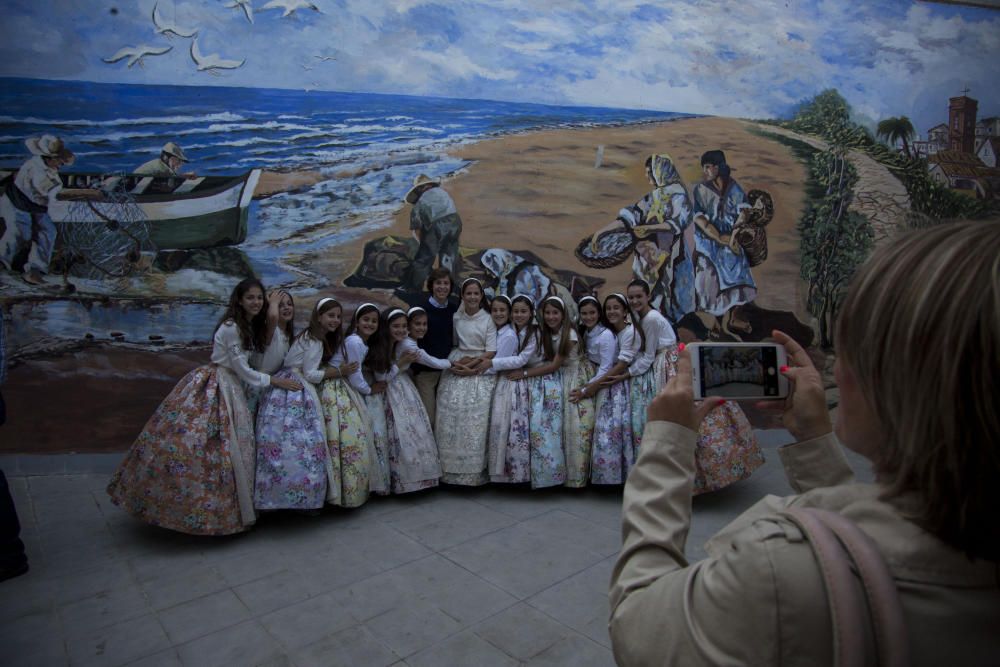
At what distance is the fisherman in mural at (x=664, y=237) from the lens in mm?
6992

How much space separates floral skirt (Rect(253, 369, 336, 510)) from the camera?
408cm

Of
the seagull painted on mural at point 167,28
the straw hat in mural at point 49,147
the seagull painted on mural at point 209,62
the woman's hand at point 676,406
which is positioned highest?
the seagull painted on mural at point 167,28

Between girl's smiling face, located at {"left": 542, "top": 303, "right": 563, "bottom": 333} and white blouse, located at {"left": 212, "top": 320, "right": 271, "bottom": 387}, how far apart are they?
2.26 m

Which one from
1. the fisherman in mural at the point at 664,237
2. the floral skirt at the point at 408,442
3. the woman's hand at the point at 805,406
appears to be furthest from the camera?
the fisherman in mural at the point at 664,237

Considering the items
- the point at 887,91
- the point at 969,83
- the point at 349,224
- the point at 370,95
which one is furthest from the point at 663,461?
the point at 969,83

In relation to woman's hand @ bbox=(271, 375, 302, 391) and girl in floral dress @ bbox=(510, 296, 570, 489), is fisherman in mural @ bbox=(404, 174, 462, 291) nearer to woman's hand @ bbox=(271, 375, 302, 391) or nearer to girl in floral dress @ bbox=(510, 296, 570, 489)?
girl in floral dress @ bbox=(510, 296, 570, 489)

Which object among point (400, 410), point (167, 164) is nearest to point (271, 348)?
point (400, 410)

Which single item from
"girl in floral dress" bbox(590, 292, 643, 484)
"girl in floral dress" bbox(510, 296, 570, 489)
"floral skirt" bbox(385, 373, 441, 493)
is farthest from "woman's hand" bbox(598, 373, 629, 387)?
"floral skirt" bbox(385, 373, 441, 493)

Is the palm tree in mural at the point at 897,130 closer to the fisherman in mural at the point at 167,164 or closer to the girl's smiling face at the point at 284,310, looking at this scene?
the girl's smiling face at the point at 284,310

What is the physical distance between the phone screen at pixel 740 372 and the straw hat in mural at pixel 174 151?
223 inches

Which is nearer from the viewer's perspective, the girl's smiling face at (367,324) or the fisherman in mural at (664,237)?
the girl's smiling face at (367,324)

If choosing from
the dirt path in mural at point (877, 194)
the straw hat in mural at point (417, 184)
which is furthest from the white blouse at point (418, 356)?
the dirt path in mural at point (877, 194)

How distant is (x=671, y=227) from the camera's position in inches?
279

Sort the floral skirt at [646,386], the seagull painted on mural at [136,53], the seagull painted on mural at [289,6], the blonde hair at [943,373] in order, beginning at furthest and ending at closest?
1. the seagull painted on mural at [289,6]
2. the seagull painted on mural at [136,53]
3. the floral skirt at [646,386]
4. the blonde hair at [943,373]
